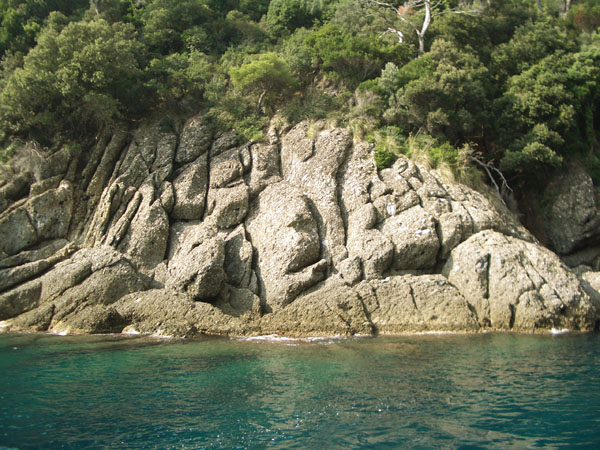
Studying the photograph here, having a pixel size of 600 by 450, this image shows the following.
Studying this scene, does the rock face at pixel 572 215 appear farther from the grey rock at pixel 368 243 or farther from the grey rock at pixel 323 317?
the grey rock at pixel 323 317

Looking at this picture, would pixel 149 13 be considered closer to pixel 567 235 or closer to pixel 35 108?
pixel 35 108

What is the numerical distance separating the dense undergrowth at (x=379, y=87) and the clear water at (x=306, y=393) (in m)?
12.9

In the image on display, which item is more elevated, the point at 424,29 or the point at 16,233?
the point at 424,29

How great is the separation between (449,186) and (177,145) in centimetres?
1563

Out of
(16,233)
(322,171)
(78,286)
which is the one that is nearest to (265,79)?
(322,171)

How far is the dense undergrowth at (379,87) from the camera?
27.8 meters

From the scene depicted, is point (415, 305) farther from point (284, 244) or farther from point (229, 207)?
point (229, 207)

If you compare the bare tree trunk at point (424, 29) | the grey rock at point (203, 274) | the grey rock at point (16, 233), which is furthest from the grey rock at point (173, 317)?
the bare tree trunk at point (424, 29)

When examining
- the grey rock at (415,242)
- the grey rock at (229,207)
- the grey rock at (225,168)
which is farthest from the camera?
the grey rock at (225,168)

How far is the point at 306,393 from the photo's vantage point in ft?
40.4

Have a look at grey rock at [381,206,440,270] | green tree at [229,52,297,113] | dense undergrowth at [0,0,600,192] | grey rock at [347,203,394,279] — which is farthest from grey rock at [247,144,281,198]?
grey rock at [381,206,440,270]

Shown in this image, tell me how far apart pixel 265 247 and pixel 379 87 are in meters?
12.8

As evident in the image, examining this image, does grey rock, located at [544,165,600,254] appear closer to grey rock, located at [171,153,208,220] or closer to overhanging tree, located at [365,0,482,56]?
overhanging tree, located at [365,0,482,56]

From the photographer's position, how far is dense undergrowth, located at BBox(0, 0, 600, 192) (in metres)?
27.8
